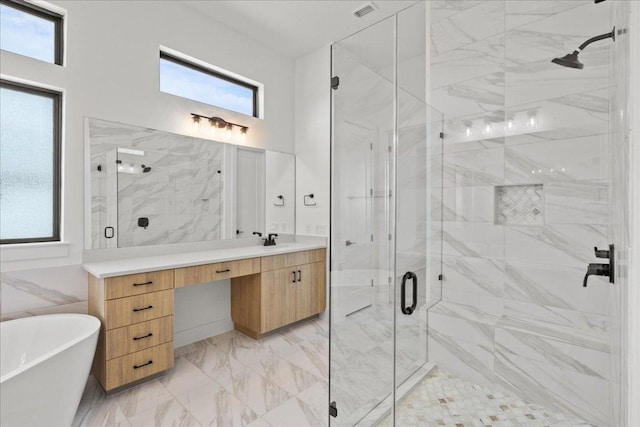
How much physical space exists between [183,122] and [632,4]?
10.1 ft

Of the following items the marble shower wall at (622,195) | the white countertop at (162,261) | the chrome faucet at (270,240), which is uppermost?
the marble shower wall at (622,195)

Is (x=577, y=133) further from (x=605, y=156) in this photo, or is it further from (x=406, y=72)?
(x=406, y=72)

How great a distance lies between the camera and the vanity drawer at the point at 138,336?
202 cm

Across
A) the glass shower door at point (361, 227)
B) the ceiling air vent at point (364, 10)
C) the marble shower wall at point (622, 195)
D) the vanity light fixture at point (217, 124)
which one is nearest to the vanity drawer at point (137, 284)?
the glass shower door at point (361, 227)

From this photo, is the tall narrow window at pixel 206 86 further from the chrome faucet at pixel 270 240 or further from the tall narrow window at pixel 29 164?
the chrome faucet at pixel 270 240

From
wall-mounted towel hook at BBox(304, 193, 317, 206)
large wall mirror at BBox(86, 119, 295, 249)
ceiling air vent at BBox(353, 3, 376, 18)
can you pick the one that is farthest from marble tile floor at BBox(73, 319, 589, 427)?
ceiling air vent at BBox(353, 3, 376, 18)

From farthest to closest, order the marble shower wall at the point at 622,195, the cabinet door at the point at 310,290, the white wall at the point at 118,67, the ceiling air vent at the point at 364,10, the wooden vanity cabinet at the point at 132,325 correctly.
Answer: the cabinet door at the point at 310,290 < the ceiling air vent at the point at 364,10 < the white wall at the point at 118,67 < the wooden vanity cabinet at the point at 132,325 < the marble shower wall at the point at 622,195

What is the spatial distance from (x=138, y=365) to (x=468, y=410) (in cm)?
206

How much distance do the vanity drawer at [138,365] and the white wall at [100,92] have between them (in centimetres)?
59

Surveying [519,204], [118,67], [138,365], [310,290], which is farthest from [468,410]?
[118,67]

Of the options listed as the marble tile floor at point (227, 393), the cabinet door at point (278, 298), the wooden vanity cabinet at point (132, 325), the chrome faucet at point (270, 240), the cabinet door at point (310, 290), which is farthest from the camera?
the chrome faucet at point (270, 240)

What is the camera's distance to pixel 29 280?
6.91 feet

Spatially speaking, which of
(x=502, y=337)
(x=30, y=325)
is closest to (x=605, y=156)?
(x=502, y=337)

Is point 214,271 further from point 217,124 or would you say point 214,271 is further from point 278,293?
point 217,124
